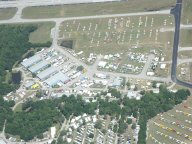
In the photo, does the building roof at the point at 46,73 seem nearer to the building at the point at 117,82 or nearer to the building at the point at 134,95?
the building at the point at 117,82

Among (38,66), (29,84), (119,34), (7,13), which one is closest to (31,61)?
(38,66)

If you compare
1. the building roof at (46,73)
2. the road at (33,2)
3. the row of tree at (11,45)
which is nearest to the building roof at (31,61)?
the row of tree at (11,45)

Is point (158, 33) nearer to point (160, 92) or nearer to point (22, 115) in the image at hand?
point (160, 92)

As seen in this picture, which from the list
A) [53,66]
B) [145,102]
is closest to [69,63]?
[53,66]

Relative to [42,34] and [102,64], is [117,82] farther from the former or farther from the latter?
[42,34]

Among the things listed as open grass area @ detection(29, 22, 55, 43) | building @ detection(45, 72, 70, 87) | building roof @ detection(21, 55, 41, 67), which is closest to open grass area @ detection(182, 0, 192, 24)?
building @ detection(45, 72, 70, 87)
